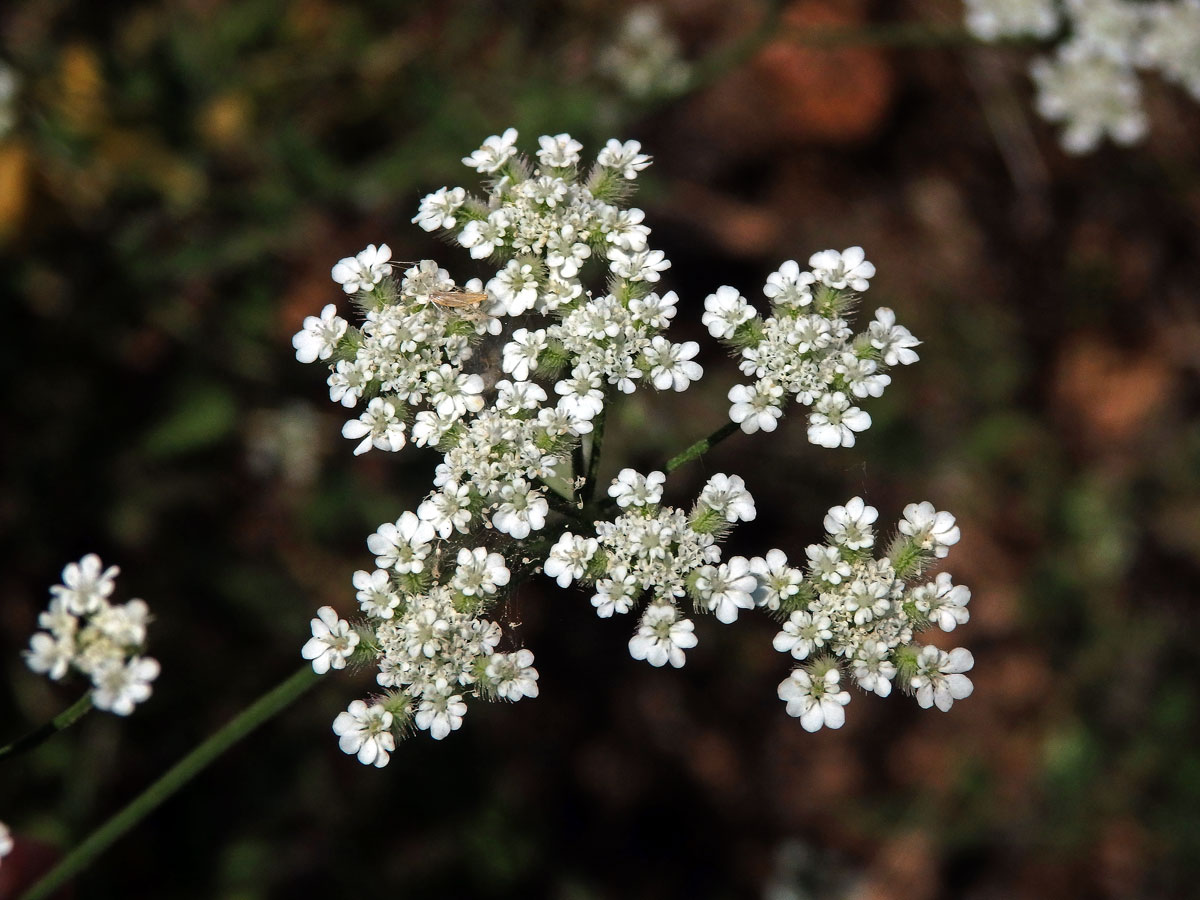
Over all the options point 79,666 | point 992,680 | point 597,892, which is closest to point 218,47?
point 79,666

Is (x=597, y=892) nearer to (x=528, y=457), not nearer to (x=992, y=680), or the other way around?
(x=992, y=680)

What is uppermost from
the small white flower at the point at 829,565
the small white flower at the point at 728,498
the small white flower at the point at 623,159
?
the small white flower at the point at 623,159

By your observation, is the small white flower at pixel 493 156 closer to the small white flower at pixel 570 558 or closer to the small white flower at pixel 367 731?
the small white flower at pixel 570 558

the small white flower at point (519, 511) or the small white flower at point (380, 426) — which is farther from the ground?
the small white flower at point (380, 426)

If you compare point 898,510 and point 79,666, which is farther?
point 898,510

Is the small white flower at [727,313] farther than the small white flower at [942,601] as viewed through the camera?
Yes

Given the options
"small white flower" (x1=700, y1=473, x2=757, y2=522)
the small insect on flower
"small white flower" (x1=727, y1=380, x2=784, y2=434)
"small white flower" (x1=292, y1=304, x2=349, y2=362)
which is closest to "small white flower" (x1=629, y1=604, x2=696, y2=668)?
"small white flower" (x1=700, y1=473, x2=757, y2=522)

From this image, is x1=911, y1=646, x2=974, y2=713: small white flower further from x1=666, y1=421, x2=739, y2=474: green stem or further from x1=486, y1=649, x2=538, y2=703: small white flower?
x1=486, y1=649, x2=538, y2=703: small white flower

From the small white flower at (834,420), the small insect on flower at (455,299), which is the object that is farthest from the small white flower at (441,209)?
the small white flower at (834,420)
